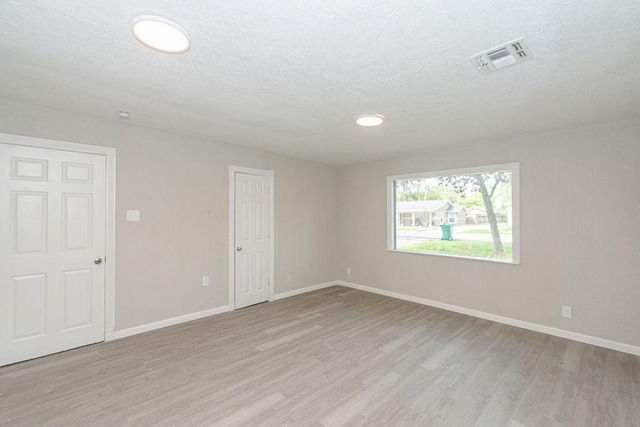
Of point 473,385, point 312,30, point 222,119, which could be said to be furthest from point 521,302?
point 222,119

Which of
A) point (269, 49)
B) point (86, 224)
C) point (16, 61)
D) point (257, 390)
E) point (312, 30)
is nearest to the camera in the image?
point (312, 30)

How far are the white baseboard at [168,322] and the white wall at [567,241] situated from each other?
3221 mm

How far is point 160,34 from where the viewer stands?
1.61 m

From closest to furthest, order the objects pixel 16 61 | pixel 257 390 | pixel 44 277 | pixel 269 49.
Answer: pixel 269 49 → pixel 16 61 → pixel 257 390 → pixel 44 277

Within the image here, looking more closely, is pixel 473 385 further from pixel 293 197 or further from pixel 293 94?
pixel 293 197

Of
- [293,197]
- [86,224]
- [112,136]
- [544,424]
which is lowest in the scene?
[544,424]

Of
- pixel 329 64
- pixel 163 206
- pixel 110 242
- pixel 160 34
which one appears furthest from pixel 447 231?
pixel 110 242

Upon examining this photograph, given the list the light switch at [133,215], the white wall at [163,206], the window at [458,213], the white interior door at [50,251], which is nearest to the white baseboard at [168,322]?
the white wall at [163,206]

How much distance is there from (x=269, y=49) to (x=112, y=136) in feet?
8.19

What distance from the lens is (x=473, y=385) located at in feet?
7.88

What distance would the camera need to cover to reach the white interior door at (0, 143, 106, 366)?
2.69m

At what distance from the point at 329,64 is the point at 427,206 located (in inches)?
135

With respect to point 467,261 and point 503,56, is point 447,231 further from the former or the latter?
point 503,56

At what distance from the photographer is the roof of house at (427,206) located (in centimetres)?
445
